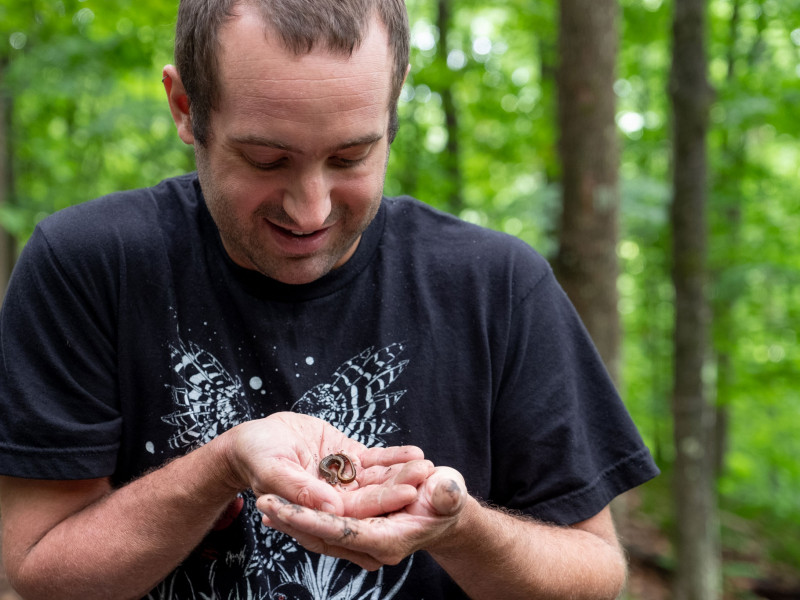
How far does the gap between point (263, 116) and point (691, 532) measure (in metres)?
7.09

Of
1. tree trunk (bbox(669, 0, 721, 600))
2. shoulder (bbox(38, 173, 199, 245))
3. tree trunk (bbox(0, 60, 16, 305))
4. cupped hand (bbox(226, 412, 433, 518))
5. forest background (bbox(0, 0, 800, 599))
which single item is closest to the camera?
cupped hand (bbox(226, 412, 433, 518))

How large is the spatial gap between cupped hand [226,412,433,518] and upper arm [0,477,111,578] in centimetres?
52

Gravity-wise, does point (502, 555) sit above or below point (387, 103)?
below

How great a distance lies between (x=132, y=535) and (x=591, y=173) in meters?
3.41

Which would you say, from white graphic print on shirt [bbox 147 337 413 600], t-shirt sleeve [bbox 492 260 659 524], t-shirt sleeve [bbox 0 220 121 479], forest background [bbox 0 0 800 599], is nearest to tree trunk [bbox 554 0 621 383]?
forest background [bbox 0 0 800 599]

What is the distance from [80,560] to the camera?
180 cm

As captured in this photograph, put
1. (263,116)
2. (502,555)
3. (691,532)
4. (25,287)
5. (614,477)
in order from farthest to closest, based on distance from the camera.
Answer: (691,532), (614,477), (25,287), (502,555), (263,116)

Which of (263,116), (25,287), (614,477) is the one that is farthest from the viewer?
(614,477)

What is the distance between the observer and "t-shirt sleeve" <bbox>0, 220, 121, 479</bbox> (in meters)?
1.82

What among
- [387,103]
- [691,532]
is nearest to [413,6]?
[691,532]

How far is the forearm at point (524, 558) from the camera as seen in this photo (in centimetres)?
171

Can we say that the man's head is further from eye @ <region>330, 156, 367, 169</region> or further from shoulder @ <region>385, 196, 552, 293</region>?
shoulder @ <region>385, 196, 552, 293</region>

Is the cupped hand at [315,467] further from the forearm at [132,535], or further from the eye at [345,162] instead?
the eye at [345,162]

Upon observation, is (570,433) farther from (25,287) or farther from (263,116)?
(25,287)
